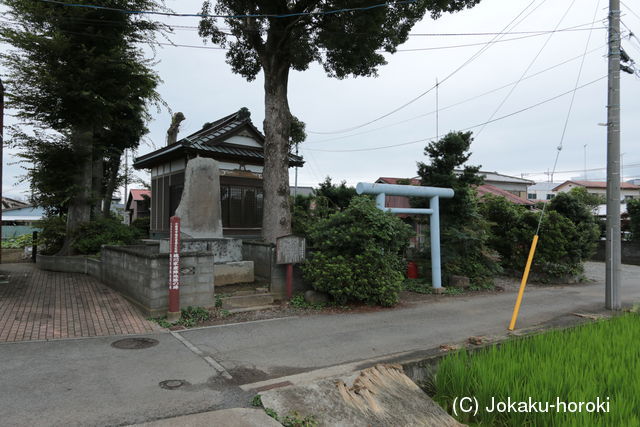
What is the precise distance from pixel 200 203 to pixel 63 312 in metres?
4.53

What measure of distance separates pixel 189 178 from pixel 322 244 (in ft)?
15.2

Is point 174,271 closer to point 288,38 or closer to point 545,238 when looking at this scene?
point 288,38

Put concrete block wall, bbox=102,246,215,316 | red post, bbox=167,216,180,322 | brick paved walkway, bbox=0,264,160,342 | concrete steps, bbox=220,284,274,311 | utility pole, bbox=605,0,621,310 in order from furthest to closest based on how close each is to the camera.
Answer: utility pole, bbox=605,0,621,310 < concrete steps, bbox=220,284,274,311 < concrete block wall, bbox=102,246,215,316 < red post, bbox=167,216,180,322 < brick paved walkway, bbox=0,264,160,342

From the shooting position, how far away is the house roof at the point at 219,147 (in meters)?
14.7

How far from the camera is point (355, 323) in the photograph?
767cm

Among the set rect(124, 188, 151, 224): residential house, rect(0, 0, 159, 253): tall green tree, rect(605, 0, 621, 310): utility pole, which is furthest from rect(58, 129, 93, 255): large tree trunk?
rect(124, 188, 151, 224): residential house

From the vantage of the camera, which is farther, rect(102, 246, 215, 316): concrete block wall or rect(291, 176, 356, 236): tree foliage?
rect(291, 176, 356, 236): tree foliage

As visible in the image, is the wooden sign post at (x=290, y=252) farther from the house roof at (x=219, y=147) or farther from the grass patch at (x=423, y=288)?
the house roof at (x=219, y=147)

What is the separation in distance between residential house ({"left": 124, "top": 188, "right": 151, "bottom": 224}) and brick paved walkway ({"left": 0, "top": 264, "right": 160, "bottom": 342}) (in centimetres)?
2373

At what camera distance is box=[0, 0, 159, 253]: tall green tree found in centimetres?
1213

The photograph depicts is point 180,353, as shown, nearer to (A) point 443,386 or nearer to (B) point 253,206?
(A) point 443,386

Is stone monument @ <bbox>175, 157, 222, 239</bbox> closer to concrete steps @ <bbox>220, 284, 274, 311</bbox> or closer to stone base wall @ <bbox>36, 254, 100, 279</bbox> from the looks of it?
concrete steps @ <bbox>220, 284, 274, 311</bbox>

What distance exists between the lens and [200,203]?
1123cm

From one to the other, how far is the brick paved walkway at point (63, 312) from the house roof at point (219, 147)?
6.09 meters
